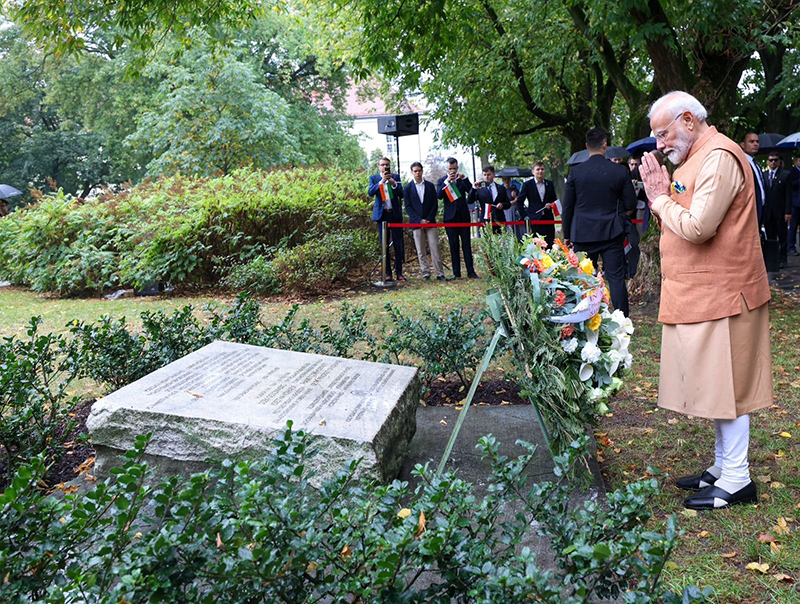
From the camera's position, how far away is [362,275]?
1248 cm

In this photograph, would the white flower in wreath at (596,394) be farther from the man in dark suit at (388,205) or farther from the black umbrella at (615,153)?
the black umbrella at (615,153)

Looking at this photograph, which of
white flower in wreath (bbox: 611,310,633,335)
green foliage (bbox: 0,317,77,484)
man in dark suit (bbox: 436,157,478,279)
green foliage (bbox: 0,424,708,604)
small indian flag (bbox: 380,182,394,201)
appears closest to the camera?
green foliage (bbox: 0,424,708,604)

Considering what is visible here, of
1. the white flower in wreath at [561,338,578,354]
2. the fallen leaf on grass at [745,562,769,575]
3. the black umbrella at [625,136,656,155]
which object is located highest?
the black umbrella at [625,136,656,155]

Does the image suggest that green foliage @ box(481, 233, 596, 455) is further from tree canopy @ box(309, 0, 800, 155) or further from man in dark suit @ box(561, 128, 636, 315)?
tree canopy @ box(309, 0, 800, 155)

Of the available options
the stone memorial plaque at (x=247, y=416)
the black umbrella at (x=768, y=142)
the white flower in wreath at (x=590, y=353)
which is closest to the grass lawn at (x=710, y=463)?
the white flower in wreath at (x=590, y=353)

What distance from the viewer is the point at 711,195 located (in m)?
3.34

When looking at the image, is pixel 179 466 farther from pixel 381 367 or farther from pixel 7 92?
pixel 7 92

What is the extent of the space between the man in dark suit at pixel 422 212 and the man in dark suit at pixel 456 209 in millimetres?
239

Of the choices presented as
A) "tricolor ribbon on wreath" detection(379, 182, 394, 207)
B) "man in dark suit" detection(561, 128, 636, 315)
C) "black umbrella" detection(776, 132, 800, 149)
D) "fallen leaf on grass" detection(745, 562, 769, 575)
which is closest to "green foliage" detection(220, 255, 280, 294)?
"tricolor ribbon on wreath" detection(379, 182, 394, 207)

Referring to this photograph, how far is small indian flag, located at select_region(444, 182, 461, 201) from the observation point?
12.8m

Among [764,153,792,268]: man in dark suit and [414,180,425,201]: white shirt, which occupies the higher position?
[414,180,425,201]: white shirt

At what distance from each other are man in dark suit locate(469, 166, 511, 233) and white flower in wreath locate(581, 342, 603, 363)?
996 cm

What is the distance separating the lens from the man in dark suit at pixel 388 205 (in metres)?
12.4

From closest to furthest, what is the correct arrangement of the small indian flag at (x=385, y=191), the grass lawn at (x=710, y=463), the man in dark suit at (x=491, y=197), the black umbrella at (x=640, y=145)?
the grass lawn at (x=710, y=463), the black umbrella at (x=640, y=145), the small indian flag at (x=385, y=191), the man in dark suit at (x=491, y=197)
